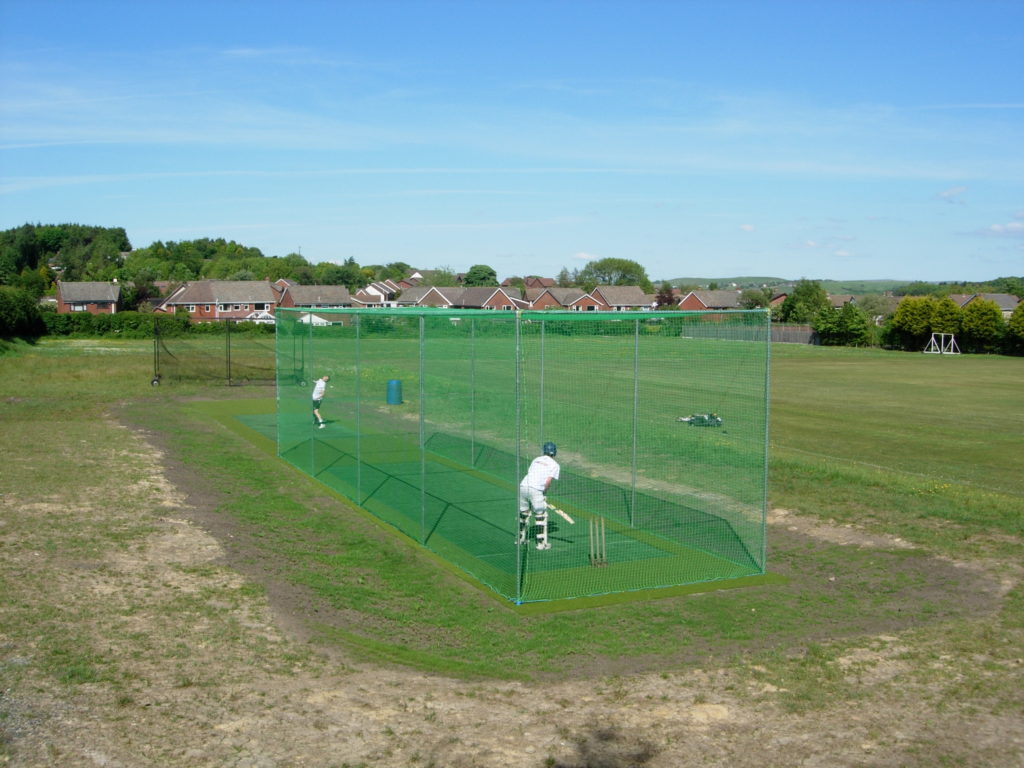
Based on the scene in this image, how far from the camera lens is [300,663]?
8.92 m

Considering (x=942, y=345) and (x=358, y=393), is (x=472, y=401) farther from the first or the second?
(x=942, y=345)

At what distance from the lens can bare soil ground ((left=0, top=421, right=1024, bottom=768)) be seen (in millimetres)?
7086

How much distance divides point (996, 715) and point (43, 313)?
68.6m

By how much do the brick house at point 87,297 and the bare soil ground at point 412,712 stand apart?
89.7 m

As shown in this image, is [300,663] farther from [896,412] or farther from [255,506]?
[896,412]

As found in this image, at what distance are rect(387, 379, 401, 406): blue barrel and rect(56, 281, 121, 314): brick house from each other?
8252 centimetres

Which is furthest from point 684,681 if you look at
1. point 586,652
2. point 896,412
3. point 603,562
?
point 896,412

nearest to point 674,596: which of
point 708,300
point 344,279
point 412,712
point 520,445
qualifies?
point 520,445

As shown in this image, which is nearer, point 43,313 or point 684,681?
point 684,681

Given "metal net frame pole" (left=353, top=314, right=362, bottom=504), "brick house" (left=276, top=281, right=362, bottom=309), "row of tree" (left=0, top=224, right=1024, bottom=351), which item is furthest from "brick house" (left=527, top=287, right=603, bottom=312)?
"metal net frame pole" (left=353, top=314, right=362, bottom=504)

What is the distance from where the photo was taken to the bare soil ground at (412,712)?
709cm

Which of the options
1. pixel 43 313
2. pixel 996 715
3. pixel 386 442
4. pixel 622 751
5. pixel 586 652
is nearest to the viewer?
pixel 622 751

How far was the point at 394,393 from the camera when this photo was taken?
1736cm

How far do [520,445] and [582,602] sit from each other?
7.19 ft
